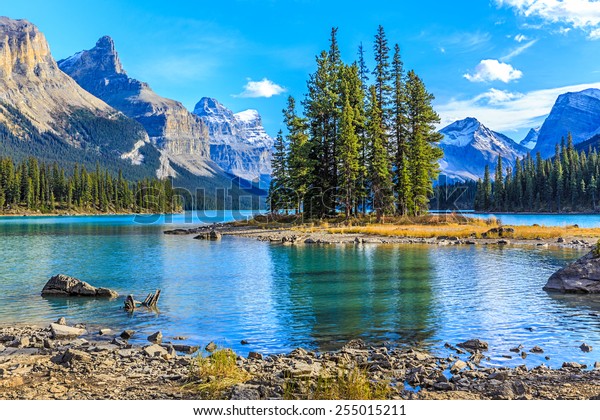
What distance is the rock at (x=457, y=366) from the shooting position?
1170 cm

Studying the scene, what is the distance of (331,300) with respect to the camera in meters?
22.2

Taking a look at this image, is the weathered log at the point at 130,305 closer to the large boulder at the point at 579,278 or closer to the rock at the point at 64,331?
the rock at the point at 64,331

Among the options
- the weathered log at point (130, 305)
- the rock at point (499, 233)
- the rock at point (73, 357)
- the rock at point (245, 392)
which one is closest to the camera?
the rock at point (245, 392)

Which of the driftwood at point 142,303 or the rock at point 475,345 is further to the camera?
the driftwood at point 142,303

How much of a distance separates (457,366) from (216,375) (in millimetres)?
5901

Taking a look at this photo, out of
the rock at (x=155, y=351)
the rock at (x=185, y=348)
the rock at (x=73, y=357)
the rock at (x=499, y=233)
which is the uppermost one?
the rock at (x=499, y=233)

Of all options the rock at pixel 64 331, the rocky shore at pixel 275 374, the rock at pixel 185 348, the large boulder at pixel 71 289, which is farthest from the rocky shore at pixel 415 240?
the rock at pixel 185 348

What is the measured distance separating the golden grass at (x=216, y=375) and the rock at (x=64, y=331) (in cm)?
652

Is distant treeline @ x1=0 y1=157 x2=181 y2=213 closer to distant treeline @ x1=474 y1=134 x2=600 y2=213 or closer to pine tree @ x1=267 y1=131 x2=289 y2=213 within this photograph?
pine tree @ x1=267 y1=131 x2=289 y2=213

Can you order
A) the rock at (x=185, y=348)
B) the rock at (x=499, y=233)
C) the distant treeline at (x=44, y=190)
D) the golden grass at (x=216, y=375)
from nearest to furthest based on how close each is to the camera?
the golden grass at (x=216, y=375) < the rock at (x=185, y=348) < the rock at (x=499, y=233) < the distant treeline at (x=44, y=190)

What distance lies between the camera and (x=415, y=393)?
32.7 feet

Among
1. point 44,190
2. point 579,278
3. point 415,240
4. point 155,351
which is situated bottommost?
point 155,351

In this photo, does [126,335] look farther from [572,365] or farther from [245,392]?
[572,365]

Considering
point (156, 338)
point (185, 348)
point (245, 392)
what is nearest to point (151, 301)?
point (156, 338)
